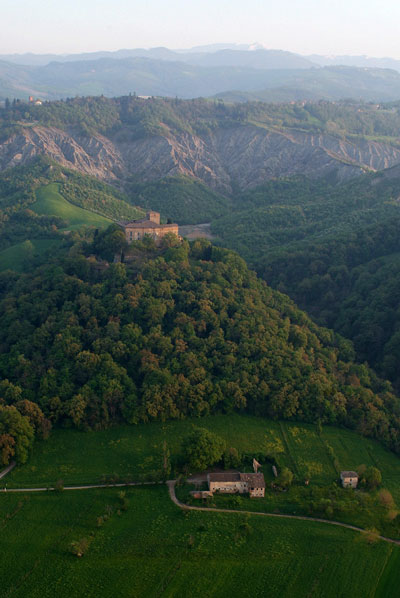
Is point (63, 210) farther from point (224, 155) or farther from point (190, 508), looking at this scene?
point (224, 155)

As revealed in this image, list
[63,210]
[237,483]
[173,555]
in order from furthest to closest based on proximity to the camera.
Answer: [63,210]
[237,483]
[173,555]

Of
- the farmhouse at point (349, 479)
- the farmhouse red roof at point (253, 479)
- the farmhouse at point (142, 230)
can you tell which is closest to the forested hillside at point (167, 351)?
the farmhouse at point (142, 230)

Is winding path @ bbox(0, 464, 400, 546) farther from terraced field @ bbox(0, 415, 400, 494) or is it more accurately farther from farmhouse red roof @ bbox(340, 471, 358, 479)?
farmhouse red roof @ bbox(340, 471, 358, 479)

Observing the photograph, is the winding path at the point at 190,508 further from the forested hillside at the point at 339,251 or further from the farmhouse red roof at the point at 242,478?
the forested hillside at the point at 339,251

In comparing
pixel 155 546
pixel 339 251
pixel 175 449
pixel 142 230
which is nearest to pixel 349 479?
pixel 175 449

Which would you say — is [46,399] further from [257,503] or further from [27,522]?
[257,503]
